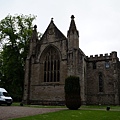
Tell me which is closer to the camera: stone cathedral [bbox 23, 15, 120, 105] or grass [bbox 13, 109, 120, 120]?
grass [bbox 13, 109, 120, 120]

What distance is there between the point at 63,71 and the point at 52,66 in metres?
2.63

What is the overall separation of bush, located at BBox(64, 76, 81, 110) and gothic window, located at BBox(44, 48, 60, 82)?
872cm

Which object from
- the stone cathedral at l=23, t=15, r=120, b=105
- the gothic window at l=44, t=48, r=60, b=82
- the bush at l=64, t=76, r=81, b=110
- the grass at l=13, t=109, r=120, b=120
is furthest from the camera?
the gothic window at l=44, t=48, r=60, b=82

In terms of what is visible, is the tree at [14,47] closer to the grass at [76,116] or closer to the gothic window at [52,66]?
the gothic window at [52,66]

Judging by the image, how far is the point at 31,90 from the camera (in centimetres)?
2936

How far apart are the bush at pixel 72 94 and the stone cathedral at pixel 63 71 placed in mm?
6470

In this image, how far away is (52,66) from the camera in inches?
1142

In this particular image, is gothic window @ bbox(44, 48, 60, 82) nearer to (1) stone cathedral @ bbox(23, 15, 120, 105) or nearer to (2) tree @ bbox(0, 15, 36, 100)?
(1) stone cathedral @ bbox(23, 15, 120, 105)

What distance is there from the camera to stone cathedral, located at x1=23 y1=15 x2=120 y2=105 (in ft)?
87.8

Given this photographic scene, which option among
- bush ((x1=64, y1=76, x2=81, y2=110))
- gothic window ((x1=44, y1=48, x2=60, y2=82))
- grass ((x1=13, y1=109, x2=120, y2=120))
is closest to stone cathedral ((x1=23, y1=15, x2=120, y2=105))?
gothic window ((x1=44, y1=48, x2=60, y2=82))

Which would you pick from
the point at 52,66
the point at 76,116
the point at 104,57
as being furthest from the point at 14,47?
the point at 76,116

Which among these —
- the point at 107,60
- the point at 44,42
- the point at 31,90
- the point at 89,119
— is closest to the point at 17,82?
the point at 31,90

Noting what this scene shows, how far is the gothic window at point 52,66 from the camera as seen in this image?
92.6 ft

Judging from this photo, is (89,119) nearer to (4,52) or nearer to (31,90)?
(31,90)
